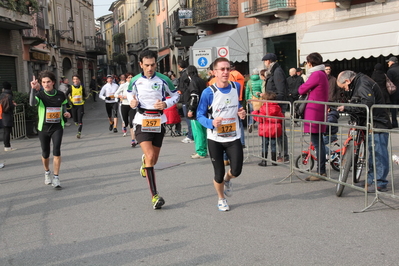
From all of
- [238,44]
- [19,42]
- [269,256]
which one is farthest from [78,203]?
[19,42]

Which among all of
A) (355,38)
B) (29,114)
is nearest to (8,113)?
(29,114)

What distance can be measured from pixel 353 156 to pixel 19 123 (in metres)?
12.3

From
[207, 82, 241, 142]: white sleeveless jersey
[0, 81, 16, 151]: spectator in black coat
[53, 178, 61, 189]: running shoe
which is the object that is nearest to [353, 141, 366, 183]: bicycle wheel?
[207, 82, 241, 142]: white sleeveless jersey

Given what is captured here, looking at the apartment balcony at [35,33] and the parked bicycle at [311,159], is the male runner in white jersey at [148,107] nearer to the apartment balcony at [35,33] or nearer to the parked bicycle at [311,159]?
the parked bicycle at [311,159]

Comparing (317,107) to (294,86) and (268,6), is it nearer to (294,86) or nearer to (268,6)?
(294,86)

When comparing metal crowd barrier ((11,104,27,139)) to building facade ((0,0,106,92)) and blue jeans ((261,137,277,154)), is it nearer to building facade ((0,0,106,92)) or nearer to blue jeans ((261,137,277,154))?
building facade ((0,0,106,92))

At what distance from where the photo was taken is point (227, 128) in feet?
20.9

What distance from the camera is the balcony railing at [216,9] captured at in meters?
26.5

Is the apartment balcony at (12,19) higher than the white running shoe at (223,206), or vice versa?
the apartment balcony at (12,19)

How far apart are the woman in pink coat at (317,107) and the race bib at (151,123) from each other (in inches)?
92.6

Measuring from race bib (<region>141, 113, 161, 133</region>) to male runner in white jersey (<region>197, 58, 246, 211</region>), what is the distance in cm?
71

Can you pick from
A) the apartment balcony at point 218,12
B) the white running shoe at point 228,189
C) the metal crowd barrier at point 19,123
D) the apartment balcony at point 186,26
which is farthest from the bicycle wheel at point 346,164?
the apartment balcony at point 186,26

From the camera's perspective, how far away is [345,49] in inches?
723

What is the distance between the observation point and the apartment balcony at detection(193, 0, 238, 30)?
87.2ft
